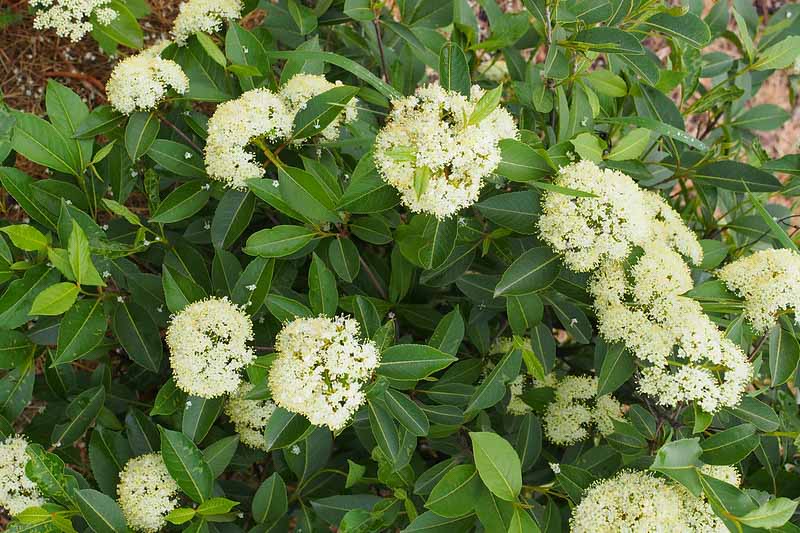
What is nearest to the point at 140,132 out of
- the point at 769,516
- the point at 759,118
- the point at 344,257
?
the point at 344,257

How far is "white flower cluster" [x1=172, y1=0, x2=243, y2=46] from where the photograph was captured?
6.16ft

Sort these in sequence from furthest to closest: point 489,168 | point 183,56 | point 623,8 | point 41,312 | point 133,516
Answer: point 183,56 → point 623,8 → point 133,516 → point 41,312 → point 489,168

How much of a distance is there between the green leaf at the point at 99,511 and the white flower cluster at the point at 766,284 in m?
1.58

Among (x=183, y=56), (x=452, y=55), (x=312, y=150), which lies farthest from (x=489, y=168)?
(x=183, y=56)

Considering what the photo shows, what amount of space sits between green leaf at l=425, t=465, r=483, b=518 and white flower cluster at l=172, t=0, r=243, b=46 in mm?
1370

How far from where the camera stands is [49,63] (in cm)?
302

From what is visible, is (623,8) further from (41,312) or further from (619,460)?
(41,312)

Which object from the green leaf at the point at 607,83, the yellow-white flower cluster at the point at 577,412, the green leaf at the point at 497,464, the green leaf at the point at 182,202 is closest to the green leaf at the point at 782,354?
the yellow-white flower cluster at the point at 577,412

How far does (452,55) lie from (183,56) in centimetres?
83

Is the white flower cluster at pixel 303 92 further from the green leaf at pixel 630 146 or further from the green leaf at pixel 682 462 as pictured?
the green leaf at pixel 682 462

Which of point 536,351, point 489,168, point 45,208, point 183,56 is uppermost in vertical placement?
point 183,56

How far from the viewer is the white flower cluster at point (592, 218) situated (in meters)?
1.51

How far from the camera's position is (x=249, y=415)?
185 centimetres

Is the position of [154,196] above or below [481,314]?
above
